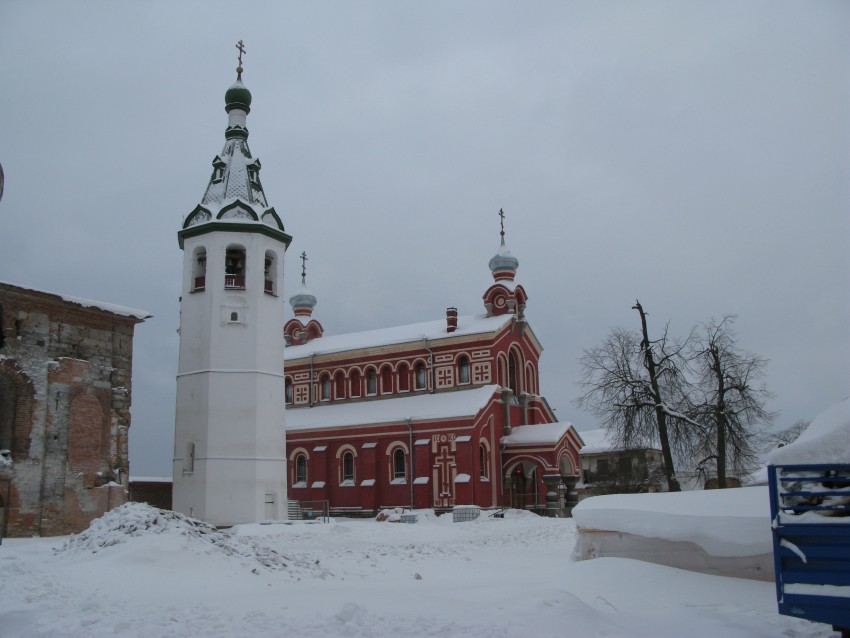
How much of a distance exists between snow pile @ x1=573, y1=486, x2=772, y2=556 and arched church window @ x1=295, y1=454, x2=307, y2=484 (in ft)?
93.9

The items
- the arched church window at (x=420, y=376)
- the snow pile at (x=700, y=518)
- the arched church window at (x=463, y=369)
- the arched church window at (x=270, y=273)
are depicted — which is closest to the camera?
the snow pile at (x=700, y=518)

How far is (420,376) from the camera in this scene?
39.5 meters

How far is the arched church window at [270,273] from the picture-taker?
90.9ft

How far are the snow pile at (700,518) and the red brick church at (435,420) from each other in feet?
72.9

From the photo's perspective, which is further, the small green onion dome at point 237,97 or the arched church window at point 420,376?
the arched church window at point 420,376

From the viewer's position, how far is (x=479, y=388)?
3728 centimetres

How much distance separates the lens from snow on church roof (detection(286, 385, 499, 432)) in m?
35.3

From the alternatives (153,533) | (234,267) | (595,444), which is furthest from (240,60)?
(595,444)

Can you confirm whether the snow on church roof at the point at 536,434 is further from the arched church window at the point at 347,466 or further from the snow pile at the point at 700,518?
the snow pile at the point at 700,518

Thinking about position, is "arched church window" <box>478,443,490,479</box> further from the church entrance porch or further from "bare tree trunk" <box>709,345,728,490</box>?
"bare tree trunk" <box>709,345,728,490</box>

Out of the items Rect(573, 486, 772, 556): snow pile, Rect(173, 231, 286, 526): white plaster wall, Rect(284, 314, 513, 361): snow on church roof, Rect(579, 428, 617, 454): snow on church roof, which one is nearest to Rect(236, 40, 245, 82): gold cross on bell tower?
Rect(173, 231, 286, 526): white plaster wall

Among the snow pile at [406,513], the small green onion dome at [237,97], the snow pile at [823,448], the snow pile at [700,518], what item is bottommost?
the snow pile at [406,513]

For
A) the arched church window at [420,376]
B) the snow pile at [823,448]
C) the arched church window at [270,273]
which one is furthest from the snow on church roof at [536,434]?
the snow pile at [823,448]

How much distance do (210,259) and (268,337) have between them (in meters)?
3.46
